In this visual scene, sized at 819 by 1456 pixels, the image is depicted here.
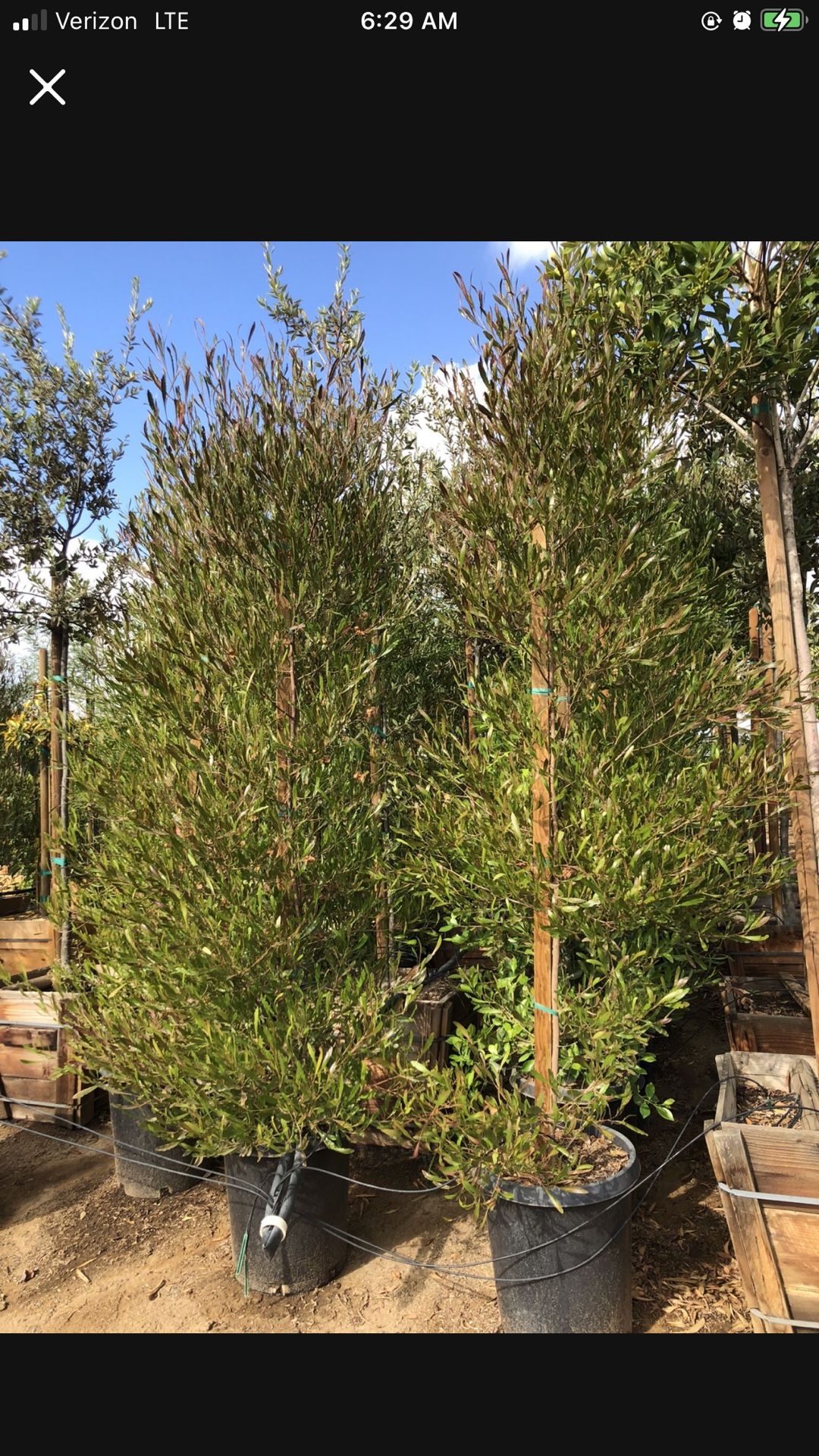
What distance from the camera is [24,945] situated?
6.61 m

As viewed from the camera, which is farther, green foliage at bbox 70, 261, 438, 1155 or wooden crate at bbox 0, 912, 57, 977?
wooden crate at bbox 0, 912, 57, 977

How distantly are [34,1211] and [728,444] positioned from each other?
8.46 metres

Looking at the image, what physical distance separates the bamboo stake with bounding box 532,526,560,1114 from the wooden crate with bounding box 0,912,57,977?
4580 mm

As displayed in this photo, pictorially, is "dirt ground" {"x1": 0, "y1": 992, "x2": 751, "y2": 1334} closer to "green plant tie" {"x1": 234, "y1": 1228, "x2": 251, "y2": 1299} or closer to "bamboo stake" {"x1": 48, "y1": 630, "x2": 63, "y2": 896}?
"green plant tie" {"x1": 234, "y1": 1228, "x2": 251, "y2": 1299}

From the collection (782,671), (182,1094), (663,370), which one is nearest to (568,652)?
(782,671)

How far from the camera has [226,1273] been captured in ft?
14.3

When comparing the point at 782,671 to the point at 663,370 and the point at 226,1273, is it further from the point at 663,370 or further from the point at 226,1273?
the point at 226,1273

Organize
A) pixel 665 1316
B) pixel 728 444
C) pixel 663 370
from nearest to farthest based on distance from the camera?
1. pixel 663 370
2. pixel 665 1316
3. pixel 728 444

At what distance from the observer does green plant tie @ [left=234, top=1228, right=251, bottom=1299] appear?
414cm

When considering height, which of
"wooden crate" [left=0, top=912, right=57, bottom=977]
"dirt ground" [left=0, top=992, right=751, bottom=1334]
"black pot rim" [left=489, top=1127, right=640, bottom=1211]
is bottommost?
"dirt ground" [left=0, top=992, right=751, bottom=1334]
